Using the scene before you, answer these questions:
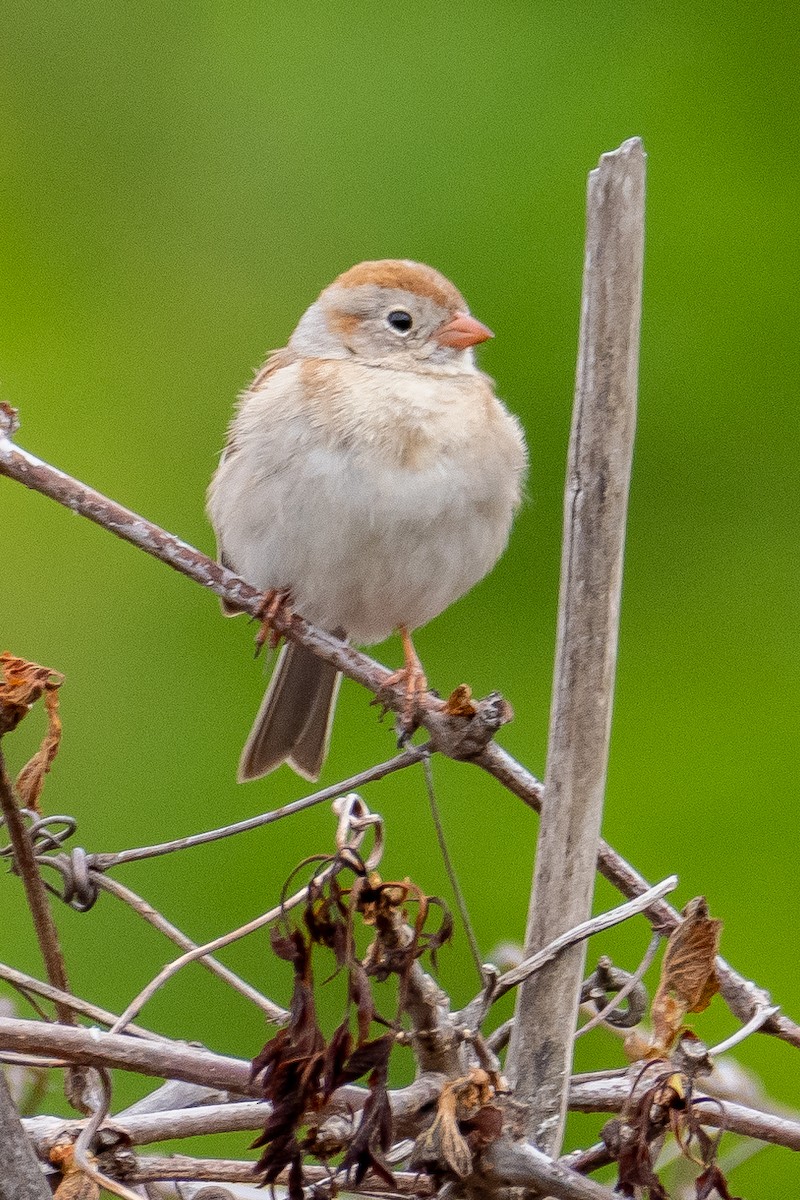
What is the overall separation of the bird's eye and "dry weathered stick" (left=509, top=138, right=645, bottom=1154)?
1263mm

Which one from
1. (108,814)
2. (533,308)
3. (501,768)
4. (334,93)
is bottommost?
(501,768)

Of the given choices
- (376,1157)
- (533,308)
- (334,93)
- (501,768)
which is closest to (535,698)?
(533,308)

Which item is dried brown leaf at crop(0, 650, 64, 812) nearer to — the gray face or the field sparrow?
the field sparrow

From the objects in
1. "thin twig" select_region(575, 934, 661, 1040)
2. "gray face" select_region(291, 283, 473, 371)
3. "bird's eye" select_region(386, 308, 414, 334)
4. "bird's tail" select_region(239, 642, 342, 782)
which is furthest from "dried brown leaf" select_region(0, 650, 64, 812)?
"bird's eye" select_region(386, 308, 414, 334)

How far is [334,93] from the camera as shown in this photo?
242 centimetres

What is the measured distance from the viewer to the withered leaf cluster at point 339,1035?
81cm

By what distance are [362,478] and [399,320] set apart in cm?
45

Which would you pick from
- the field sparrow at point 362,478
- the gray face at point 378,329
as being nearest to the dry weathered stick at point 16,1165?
the field sparrow at point 362,478

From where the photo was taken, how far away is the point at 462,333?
7.12 feet

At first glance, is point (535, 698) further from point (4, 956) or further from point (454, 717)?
point (454, 717)

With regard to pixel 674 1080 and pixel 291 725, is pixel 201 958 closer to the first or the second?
pixel 674 1080

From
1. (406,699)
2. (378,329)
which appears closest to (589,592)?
(406,699)

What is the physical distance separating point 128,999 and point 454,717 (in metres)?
1.18

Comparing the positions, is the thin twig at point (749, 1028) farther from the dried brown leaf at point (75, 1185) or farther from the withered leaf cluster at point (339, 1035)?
the dried brown leaf at point (75, 1185)
